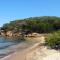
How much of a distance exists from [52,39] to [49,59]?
7606 millimetres

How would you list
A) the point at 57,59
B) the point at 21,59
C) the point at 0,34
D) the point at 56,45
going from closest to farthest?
the point at 57,59, the point at 21,59, the point at 56,45, the point at 0,34

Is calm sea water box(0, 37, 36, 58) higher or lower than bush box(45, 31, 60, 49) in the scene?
lower

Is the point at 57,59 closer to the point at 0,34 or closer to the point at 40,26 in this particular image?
the point at 40,26

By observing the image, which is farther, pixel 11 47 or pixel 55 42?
pixel 11 47

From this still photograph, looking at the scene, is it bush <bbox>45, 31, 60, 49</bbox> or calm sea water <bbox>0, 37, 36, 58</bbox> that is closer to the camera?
bush <bbox>45, 31, 60, 49</bbox>

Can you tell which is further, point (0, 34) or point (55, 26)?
point (0, 34)

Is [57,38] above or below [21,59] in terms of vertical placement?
above

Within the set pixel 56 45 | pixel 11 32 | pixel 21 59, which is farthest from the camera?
pixel 11 32

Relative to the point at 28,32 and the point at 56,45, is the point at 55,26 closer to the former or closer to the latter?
the point at 28,32

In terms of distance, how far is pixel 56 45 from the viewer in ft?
76.6

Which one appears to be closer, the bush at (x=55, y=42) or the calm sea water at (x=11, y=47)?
the bush at (x=55, y=42)

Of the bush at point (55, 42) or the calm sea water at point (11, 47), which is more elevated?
the bush at point (55, 42)

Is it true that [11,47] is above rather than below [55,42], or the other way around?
below

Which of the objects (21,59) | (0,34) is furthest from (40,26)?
(21,59)
